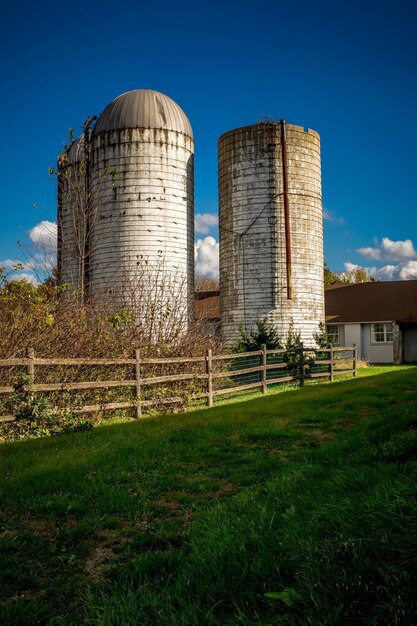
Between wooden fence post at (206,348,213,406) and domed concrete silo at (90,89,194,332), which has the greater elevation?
domed concrete silo at (90,89,194,332)

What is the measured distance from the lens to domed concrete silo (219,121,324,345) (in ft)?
83.2

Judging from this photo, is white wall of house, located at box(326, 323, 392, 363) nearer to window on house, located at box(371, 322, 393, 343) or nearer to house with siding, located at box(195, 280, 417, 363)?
house with siding, located at box(195, 280, 417, 363)

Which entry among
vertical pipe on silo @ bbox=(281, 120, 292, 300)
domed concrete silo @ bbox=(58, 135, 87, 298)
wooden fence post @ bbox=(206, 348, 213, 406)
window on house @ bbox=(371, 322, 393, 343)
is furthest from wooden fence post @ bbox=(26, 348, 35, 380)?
window on house @ bbox=(371, 322, 393, 343)

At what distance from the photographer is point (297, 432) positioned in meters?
8.91

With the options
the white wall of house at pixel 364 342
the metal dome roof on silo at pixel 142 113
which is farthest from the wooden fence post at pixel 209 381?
the white wall of house at pixel 364 342

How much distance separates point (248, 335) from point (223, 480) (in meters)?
19.2

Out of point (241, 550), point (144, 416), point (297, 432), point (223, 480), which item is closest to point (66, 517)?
point (223, 480)

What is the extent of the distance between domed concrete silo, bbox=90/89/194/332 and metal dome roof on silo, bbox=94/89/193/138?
43mm

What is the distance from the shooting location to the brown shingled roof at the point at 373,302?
35.7 metres

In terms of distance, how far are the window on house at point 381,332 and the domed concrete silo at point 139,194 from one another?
52.3ft

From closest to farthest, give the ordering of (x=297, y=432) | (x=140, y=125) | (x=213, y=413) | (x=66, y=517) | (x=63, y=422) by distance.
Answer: (x=66, y=517)
(x=297, y=432)
(x=63, y=422)
(x=213, y=413)
(x=140, y=125)

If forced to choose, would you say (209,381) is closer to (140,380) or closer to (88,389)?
(140,380)

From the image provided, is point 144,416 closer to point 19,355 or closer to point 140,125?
point 19,355

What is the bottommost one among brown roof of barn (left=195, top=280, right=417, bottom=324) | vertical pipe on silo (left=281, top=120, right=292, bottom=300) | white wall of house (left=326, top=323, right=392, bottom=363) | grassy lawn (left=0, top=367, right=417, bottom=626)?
grassy lawn (left=0, top=367, right=417, bottom=626)
